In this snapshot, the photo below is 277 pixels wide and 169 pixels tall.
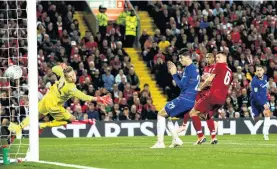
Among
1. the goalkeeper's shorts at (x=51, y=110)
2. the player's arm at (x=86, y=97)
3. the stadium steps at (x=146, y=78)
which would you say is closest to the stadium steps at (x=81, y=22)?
the stadium steps at (x=146, y=78)

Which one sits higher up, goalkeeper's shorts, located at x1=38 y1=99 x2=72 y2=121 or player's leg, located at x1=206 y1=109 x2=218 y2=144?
goalkeeper's shorts, located at x1=38 y1=99 x2=72 y2=121

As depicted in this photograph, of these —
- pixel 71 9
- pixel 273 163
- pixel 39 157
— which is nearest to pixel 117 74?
pixel 71 9

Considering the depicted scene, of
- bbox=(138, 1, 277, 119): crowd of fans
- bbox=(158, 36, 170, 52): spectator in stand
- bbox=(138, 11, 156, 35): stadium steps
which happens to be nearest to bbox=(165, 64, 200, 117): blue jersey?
bbox=(138, 1, 277, 119): crowd of fans

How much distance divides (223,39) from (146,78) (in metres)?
3.77

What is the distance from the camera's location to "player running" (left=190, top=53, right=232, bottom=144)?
63.7 feet

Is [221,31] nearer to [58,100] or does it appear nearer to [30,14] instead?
[58,100]

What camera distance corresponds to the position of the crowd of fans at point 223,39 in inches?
1264

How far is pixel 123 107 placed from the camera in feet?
97.0

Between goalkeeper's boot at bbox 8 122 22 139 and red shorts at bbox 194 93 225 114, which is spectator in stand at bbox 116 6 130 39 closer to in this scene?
red shorts at bbox 194 93 225 114

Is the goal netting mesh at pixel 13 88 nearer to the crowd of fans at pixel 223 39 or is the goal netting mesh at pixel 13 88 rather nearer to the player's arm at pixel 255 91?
the crowd of fans at pixel 223 39

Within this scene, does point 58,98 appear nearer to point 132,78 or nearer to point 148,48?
point 132,78

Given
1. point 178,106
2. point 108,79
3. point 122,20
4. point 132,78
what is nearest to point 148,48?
point 122,20

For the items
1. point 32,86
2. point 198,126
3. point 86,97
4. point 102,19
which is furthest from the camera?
point 102,19

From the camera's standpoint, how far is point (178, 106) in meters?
18.5
